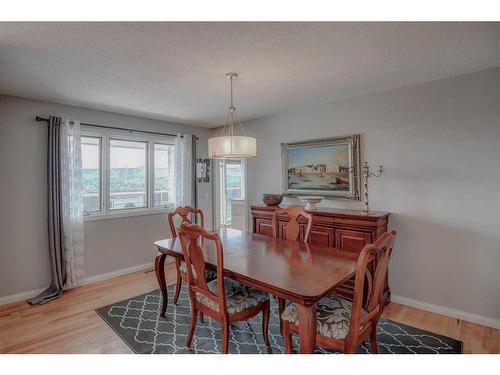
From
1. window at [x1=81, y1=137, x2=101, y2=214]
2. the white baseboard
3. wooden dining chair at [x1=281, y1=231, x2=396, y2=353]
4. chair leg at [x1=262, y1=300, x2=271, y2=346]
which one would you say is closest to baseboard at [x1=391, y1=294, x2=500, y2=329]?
wooden dining chair at [x1=281, y1=231, x2=396, y2=353]

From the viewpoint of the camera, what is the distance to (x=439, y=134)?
2770 mm

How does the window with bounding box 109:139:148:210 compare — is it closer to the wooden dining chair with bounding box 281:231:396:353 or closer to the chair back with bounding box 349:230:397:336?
the wooden dining chair with bounding box 281:231:396:353

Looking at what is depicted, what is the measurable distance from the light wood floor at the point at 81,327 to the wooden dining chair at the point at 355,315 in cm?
110

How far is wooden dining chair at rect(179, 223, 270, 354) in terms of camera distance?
73.5 inches

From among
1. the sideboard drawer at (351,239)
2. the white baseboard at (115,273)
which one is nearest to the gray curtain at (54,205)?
the white baseboard at (115,273)

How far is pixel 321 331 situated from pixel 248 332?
1007 mm

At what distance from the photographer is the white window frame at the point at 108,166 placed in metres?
3.78

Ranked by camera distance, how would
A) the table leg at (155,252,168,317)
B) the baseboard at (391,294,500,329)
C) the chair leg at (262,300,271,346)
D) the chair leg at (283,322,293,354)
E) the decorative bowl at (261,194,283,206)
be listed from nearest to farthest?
the chair leg at (283,322,293,354) → the chair leg at (262,300,271,346) → the baseboard at (391,294,500,329) → the table leg at (155,252,168,317) → the decorative bowl at (261,194,283,206)

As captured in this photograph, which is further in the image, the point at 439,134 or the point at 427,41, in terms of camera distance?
the point at 439,134

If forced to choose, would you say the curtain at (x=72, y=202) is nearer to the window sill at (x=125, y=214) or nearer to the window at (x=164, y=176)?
the window sill at (x=125, y=214)

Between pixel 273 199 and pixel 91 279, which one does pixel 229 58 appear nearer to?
pixel 273 199
